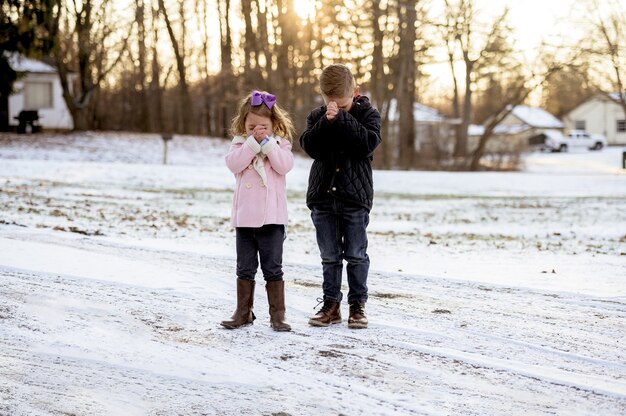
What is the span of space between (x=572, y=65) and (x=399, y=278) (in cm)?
3035

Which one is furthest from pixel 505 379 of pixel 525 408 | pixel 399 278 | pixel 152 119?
pixel 152 119

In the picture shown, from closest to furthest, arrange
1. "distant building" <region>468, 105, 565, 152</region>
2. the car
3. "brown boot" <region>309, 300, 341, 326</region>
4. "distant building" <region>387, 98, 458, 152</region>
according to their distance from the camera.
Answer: "brown boot" <region>309, 300, 341, 326</region>, "distant building" <region>387, 98, 458, 152</region>, the car, "distant building" <region>468, 105, 565, 152</region>

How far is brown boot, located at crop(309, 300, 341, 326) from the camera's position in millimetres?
5766

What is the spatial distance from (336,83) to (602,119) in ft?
275

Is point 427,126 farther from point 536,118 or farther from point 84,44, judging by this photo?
point 536,118

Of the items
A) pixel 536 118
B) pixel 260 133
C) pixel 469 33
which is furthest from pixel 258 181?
pixel 536 118

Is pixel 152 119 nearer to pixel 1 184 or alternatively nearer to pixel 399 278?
pixel 1 184

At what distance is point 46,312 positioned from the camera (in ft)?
18.5

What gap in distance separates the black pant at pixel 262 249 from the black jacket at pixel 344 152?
373 mm

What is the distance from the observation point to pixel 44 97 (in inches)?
1682

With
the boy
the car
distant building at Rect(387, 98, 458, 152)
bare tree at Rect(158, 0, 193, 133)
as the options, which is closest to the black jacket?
the boy

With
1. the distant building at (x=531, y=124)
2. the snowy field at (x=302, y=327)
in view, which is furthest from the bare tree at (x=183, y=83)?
the distant building at (x=531, y=124)

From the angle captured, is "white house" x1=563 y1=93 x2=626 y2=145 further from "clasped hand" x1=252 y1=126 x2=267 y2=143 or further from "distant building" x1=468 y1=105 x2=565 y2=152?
"clasped hand" x1=252 y1=126 x2=267 y2=143

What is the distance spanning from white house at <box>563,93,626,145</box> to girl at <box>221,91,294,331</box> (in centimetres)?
8112
